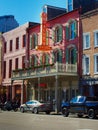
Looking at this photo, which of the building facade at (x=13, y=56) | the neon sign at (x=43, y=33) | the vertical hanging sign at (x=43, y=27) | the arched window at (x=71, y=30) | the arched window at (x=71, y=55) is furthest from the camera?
the building facade at (x=13, y=56)

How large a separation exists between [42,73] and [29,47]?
944cm

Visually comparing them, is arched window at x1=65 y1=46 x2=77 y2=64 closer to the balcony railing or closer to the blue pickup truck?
the balcony railing

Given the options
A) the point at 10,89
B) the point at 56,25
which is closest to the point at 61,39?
the point at 56,25

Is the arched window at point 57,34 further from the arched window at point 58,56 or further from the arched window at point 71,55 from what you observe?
the arched window at point 71,55

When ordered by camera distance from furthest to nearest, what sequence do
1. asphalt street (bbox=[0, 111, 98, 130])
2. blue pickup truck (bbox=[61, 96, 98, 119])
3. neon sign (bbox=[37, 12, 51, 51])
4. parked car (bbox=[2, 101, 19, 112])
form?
neon sign (bbox=[37, 12, 51, 51]), parked car (bbox=[2, 101, 19, 112]), blue pickup truck (bbox=[61, 96, 98, 119]), asphalt street (bbox=[0, 111, 98, 130])

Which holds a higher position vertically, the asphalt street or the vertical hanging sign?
the vertical hanging sign

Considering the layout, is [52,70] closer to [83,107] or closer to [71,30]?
[71,30]

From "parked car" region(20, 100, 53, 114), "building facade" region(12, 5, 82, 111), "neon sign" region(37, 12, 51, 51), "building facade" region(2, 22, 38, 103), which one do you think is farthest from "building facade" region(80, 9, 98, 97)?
"building facade" region(2, 22, 38, 103)

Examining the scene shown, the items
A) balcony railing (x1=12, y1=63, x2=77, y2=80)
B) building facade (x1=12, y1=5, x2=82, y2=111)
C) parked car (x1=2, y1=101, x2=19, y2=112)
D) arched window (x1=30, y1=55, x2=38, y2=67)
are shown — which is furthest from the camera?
arched window (x1=30, y1=55, x2=38, y2=67)

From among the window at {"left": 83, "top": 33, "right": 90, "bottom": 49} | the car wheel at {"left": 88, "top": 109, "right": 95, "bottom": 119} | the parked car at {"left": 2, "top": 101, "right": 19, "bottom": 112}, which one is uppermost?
the window at {"left": 83, "top": 33, "right": 90, "bottom": 49}

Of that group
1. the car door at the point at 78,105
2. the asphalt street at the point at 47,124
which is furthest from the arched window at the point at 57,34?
the asphalt street at the point at 47,124

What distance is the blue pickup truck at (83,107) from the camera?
2955 cm

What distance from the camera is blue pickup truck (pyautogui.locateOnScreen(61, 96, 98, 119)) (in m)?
29.5

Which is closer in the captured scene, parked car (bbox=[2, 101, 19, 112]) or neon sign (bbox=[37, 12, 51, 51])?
parked car (bbox=[2, 101, 19, 112])
